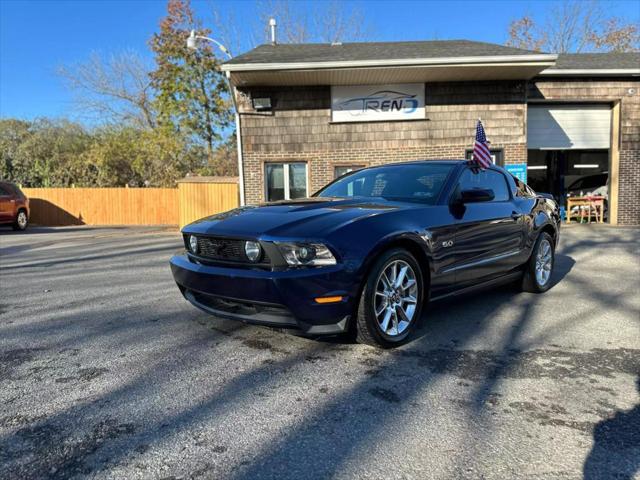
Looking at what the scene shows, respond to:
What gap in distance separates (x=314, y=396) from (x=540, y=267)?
3.76 meters

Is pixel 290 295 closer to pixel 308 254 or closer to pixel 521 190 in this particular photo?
pixel 308 254

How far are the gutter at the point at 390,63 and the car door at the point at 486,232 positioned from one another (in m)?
7.02

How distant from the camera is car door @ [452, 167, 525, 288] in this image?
13.5ft

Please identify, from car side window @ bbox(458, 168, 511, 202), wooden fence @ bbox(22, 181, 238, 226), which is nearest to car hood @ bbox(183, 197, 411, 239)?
car side window @ bbox(458, 168, 511, 202)

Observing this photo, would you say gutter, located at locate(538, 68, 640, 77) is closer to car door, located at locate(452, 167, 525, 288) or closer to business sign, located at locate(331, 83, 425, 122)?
business sign, located at locate(331, 83, 425, 122)

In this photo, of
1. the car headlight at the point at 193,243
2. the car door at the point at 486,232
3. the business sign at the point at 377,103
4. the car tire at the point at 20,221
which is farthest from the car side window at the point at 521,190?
the car tire at the point at 20,221

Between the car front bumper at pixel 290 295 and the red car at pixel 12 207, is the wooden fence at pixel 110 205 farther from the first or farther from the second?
the car front bumper at pixel 290 295

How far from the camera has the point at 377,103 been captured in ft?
41.6

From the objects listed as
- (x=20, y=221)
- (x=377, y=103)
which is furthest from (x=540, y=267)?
(x=20, y=221)

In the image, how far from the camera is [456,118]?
12.7m

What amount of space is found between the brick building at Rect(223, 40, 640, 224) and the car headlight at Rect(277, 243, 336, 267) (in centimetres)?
970

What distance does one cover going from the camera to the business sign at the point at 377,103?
12.6 metres

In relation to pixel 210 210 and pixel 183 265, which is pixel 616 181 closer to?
pixel 210 210

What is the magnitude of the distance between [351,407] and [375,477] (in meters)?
0.64
